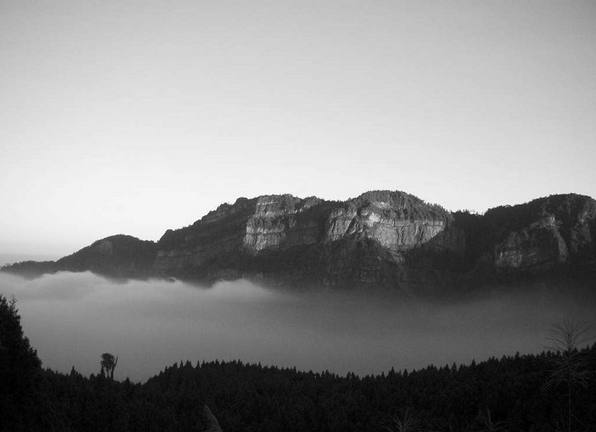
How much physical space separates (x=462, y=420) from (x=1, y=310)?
121m

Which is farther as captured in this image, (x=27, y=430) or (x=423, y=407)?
(x=423, y=407)

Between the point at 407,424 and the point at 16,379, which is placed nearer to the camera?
the point at 407,424

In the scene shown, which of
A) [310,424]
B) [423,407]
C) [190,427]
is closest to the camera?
[190,427]

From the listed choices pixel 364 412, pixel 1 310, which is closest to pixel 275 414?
pixel 364 412

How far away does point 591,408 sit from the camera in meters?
156

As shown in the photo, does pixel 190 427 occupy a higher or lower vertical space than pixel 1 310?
lower

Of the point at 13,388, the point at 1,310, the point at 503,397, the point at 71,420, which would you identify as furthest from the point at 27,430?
the point at 503,397

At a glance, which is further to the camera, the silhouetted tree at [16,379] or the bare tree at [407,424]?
the silhouetted tree at [16,379]

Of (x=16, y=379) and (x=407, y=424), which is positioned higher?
(x=407, y=424)

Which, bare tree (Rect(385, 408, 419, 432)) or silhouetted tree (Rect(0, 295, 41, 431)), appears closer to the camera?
bare tree (Rect(385, 408, 419, 432))

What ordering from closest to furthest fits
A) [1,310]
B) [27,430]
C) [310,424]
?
[27,430] → [1,310] → [310,424]

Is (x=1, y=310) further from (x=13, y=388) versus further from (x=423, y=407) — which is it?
(x=423, y=407)

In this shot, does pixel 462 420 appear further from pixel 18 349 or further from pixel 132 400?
pixel 18 349

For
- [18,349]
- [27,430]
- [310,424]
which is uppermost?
[18,349]
